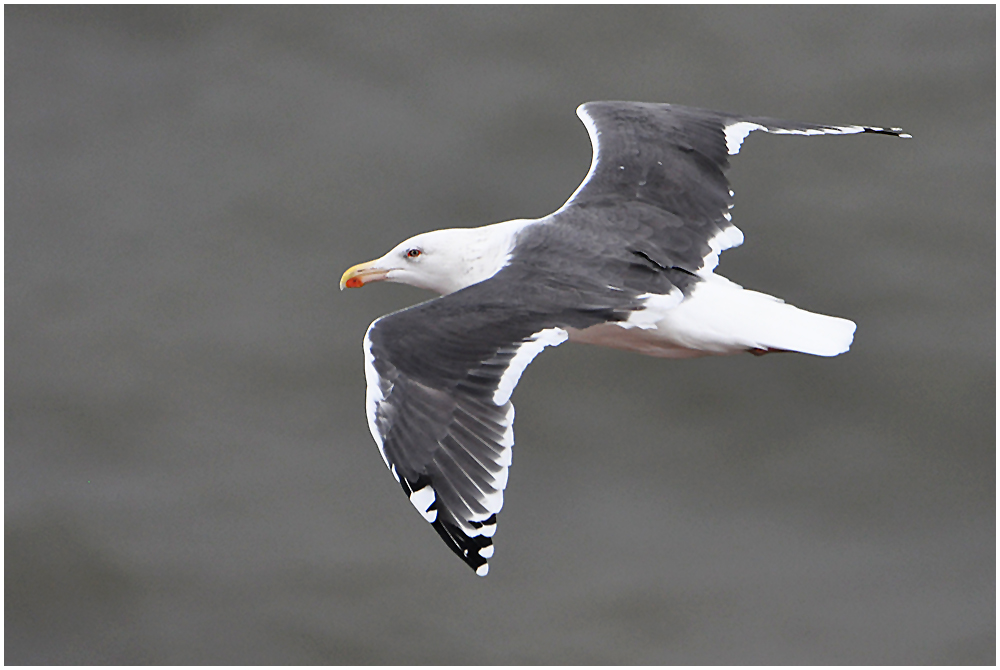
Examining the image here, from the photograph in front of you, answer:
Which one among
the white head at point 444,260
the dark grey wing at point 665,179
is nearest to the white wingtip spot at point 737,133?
the dark grey wing at point 665,179

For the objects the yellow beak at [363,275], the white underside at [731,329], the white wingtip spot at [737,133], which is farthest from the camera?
the white wingtip spot at [737,133]

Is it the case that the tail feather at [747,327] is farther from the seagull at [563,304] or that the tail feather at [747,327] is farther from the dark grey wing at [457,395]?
the dark grey wing at [457,395]

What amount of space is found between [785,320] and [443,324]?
0.95 metres

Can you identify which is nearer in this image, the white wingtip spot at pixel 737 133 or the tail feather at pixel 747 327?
the tail feather at pixel 747 327

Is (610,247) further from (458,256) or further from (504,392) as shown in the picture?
(504,392)

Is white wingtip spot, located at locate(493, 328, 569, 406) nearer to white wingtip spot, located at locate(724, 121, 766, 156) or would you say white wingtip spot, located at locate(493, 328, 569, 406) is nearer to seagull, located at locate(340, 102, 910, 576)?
seagull, located at locate(340, 102, 910, 576)

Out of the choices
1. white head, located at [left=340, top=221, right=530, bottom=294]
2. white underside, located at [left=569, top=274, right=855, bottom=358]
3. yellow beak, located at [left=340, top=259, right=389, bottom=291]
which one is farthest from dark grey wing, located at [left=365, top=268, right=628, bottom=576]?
yellow beak, located at [left=340, top=259, right=389, bottom=291]

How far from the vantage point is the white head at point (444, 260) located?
3.35 metres

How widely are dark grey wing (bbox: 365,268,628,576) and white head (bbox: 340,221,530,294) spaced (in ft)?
1.37

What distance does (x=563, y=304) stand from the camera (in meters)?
2.95

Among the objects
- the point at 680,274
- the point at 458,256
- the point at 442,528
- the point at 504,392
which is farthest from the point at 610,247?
the point at 442,528

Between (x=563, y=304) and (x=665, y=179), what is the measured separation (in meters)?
0.77

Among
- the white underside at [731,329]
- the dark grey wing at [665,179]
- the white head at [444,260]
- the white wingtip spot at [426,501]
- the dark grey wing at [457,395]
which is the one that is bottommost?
the white wingtip spot at [426,501]

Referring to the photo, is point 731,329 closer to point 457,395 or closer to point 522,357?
point 522,357
